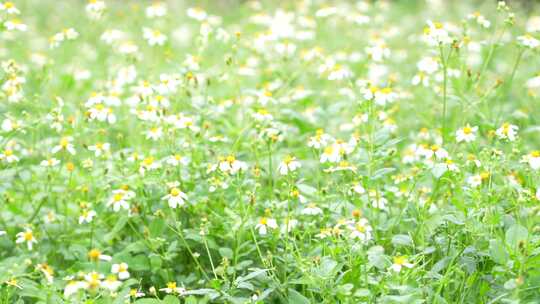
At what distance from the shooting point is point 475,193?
2529mm

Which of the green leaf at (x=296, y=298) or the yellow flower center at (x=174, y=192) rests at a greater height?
the yellow flower center at (x=174, y=192)

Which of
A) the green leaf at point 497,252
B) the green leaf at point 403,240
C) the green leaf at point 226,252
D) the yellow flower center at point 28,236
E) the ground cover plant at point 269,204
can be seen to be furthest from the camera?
the yellow flower center at point 28,236

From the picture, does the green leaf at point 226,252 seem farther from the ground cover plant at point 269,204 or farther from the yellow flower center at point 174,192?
the yellow flower center at point 174,192

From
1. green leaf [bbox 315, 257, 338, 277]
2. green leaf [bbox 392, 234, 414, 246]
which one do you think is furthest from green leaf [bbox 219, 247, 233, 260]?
green leaf [bbox 392, 234, 414, 246]

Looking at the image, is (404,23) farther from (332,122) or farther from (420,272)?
(420,272)

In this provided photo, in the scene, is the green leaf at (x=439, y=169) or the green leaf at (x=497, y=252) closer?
the green leaf at (x=497, y=252)

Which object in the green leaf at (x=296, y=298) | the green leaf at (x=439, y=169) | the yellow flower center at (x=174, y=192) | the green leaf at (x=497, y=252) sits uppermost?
the green leaf at (x=439, y=169)

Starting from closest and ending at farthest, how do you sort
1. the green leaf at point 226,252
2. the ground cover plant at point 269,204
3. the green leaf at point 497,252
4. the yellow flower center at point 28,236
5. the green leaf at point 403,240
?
1. the green leaf at point 497,252
2. the ground cover plant at point 269,204
3. the green leaf at point 403,240
4. the green leaf at point 226,252
5. the yellow flower center at point 28,236

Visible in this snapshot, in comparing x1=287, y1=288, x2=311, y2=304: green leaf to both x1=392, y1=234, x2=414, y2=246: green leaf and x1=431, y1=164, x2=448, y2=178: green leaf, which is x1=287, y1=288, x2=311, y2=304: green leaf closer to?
x1=392, y1=234, x2=414, y2=246: green leaf

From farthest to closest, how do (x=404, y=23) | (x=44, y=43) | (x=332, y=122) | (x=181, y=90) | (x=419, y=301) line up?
1. (x=404, y=23)
2. (x=44, y=43)
3. (x=332, y=122)
4. (x=181, y=90)
5. (x=419, y=301)

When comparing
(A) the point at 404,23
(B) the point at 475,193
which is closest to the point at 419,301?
(B) the point at 475,193

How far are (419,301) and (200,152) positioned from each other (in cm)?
129

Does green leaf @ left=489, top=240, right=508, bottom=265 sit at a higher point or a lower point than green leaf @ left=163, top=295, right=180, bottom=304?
higher

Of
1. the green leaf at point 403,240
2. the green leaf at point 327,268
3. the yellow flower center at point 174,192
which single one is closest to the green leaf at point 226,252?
the yellow flower center at point 174,192
